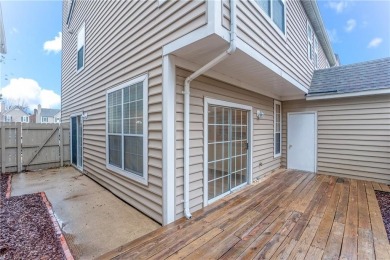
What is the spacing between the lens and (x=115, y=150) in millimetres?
4605

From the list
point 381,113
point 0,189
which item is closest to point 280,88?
point 381,113

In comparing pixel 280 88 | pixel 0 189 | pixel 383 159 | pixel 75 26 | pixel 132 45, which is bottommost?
pixel 0 189

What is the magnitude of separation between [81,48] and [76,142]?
344 cm

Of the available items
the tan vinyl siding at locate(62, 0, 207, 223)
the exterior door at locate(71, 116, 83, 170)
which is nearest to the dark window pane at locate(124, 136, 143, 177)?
the tan vinyl siding at locate(62, 0, 207, 223)

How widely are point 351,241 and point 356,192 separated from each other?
260 centimetres

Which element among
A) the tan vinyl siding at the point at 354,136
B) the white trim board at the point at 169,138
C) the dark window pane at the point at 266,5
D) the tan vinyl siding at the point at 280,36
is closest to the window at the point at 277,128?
the tan vinyl siding at the point at 354,136

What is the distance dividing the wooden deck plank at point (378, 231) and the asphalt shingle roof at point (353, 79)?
3097 millimetres

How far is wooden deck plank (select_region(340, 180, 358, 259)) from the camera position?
2.30 meters

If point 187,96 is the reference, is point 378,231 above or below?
below

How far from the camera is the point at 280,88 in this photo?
5.63 metres

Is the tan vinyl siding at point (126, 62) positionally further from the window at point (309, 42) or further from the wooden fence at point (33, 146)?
the window at point (309, 42)

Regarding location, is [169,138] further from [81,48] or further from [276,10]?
[81,48]

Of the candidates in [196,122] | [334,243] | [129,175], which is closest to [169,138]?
[196,122]

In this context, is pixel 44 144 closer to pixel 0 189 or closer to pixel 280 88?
pixel 0 189
